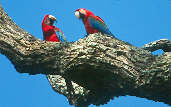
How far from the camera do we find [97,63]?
4336 millimetres

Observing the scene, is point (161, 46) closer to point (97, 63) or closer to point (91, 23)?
point (97, 63)

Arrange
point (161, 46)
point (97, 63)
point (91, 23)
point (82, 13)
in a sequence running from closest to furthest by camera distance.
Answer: point (97, 63), point (161, 46), point (91, 23), point (82, 13)

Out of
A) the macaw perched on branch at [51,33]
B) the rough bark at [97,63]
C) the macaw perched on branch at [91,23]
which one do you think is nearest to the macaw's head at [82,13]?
the macaw perched on branch at [91,23]

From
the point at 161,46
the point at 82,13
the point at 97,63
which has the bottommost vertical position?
the point at 97,63

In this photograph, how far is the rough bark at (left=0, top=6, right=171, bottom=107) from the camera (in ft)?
14.3

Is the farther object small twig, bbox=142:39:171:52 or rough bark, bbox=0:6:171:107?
small twig, bbox=142:39:171:52

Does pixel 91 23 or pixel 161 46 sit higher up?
pixel 91 23

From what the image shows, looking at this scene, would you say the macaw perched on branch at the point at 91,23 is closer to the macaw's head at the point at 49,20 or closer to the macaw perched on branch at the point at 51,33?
the macaw perched on branch at the point at 51,33

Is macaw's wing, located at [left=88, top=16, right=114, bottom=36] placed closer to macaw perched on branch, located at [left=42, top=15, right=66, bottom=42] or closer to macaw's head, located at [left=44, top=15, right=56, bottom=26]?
macaw perched on branch, located at [left=42, top=15, right=66, bottom=42]

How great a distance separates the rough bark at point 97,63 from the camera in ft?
14.3

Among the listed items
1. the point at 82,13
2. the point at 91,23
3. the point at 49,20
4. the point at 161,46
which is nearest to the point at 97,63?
the point at 161,46

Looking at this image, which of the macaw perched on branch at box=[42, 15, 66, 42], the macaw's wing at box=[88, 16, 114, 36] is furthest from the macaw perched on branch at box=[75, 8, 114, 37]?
the macaw perched on branch at box=[42, 15, 66, 42]

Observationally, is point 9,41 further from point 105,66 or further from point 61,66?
point 105,66

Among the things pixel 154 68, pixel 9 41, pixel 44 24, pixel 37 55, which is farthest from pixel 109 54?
pixel 44 24
